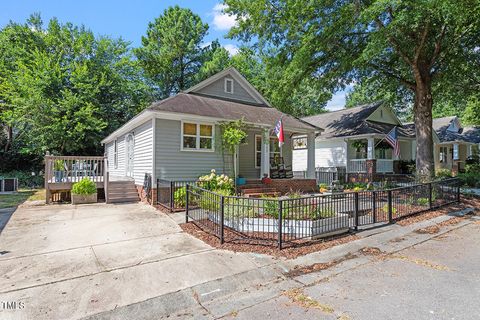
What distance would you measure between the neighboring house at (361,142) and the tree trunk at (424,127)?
4.82 metres

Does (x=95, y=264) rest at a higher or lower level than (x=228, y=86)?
Answer: lower

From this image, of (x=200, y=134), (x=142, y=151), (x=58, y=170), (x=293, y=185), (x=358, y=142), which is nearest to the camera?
(x=58, y=170)

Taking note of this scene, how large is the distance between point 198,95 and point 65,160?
6853mm

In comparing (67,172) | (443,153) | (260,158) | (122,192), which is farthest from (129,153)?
(443,153)

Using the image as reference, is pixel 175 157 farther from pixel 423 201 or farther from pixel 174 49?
pixel 174 49

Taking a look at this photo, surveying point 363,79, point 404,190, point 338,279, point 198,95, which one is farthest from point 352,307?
point 363,79

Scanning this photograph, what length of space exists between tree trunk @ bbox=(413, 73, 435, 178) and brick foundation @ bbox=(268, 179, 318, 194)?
479cm

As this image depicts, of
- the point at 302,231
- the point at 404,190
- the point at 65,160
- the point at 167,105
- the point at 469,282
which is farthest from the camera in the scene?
the point at 65,160

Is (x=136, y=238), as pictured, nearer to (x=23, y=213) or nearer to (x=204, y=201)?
(x=204, y=201)

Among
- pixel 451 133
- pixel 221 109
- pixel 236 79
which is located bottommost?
pixel 221 109

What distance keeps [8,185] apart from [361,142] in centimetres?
2220

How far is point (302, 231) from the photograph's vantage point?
5789mm

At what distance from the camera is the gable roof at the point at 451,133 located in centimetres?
2447

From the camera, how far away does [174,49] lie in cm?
2750
